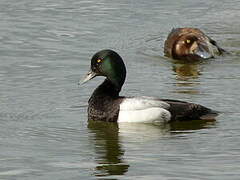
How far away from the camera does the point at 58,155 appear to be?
1177 centimetres

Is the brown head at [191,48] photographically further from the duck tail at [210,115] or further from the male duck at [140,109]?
the duck tail at [210,115]

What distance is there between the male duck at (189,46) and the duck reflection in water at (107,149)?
483 centimetres

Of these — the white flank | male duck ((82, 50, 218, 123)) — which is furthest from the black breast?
the white flank

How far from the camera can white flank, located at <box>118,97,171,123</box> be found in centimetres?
1364

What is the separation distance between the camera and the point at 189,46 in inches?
727

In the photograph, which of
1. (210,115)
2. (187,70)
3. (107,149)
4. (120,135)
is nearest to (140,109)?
(120,135)

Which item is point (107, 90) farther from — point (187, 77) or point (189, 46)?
point (189, 46)

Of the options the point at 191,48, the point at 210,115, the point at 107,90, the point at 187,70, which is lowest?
the point at 187,70

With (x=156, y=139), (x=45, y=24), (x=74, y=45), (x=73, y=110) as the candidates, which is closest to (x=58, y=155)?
(x=156, y=139)

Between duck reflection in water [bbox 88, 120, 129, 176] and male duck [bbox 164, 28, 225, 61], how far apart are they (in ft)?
15.8

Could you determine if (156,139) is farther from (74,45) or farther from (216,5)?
(216,5)

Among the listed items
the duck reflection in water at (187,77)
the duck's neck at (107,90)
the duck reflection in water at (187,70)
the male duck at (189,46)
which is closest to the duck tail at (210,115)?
the duck's neck at (107,90)

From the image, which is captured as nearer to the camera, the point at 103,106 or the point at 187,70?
the point at 103,106

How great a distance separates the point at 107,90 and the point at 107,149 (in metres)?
1.83
